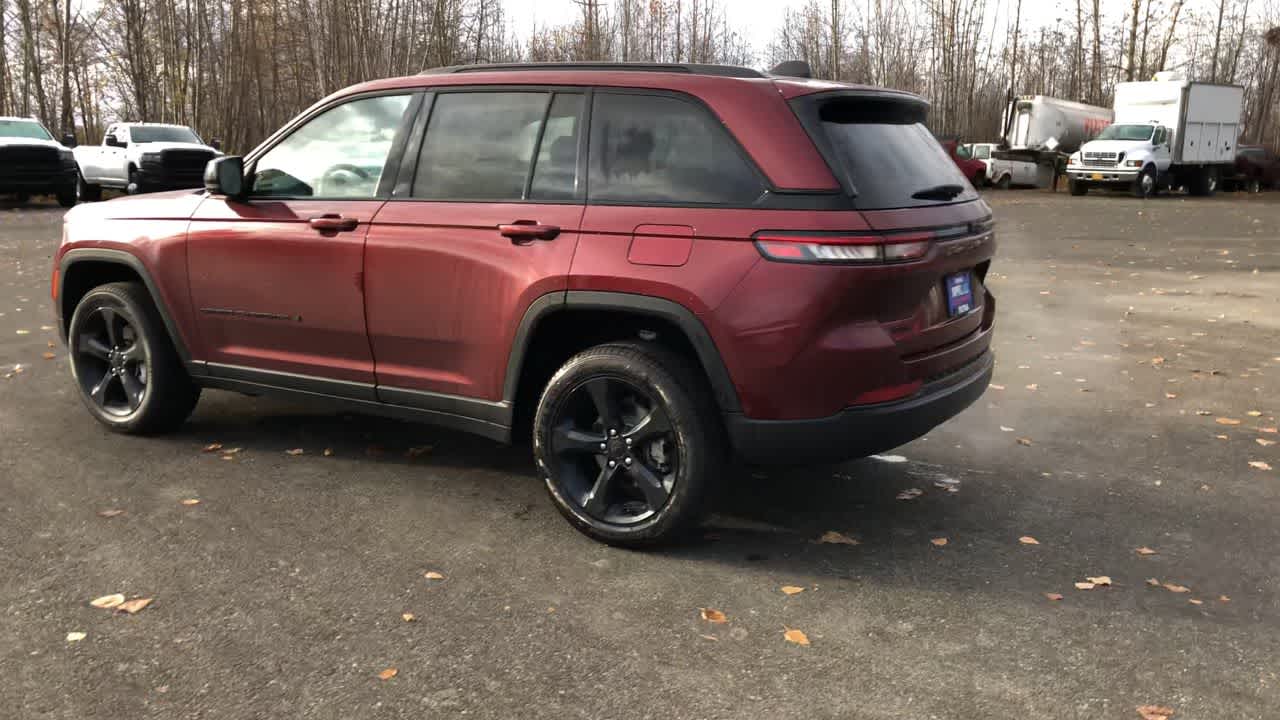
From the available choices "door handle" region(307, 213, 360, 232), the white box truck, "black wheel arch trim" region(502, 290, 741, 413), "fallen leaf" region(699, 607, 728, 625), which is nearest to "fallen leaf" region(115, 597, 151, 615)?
"black wheel arch trim" region(502, 290, 741, 413)

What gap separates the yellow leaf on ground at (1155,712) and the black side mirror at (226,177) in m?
4.37

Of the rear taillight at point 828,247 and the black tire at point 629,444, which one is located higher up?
the rear taillight at point 828,247

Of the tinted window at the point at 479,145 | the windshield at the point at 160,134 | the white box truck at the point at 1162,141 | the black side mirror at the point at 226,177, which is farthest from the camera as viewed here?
the white box truck at the point at 1162,141

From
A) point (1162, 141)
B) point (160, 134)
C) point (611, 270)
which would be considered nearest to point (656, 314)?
point (611, 270)

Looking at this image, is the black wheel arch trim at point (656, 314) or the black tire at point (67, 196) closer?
the black wheel arch trim at point (656, 314)

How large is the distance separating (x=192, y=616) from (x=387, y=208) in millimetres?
1966

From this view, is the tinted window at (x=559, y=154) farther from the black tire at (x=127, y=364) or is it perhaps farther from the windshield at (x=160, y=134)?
the windshield at (x=160, y=134)

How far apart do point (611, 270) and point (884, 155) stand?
1.16 meters

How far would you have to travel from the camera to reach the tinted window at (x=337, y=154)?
5.04 metres

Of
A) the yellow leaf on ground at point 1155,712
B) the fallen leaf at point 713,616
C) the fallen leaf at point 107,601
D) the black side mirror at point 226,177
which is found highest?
the black side mirror at point 226,177

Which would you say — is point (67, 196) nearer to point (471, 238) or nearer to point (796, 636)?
point (471, 238)

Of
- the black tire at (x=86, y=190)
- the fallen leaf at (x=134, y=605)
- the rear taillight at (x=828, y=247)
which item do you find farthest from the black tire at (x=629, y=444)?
the black tire at (x=86, y=190)

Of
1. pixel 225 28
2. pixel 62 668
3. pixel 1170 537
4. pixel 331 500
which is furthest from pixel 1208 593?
pixel 225 28

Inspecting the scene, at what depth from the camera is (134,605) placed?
382 cm
